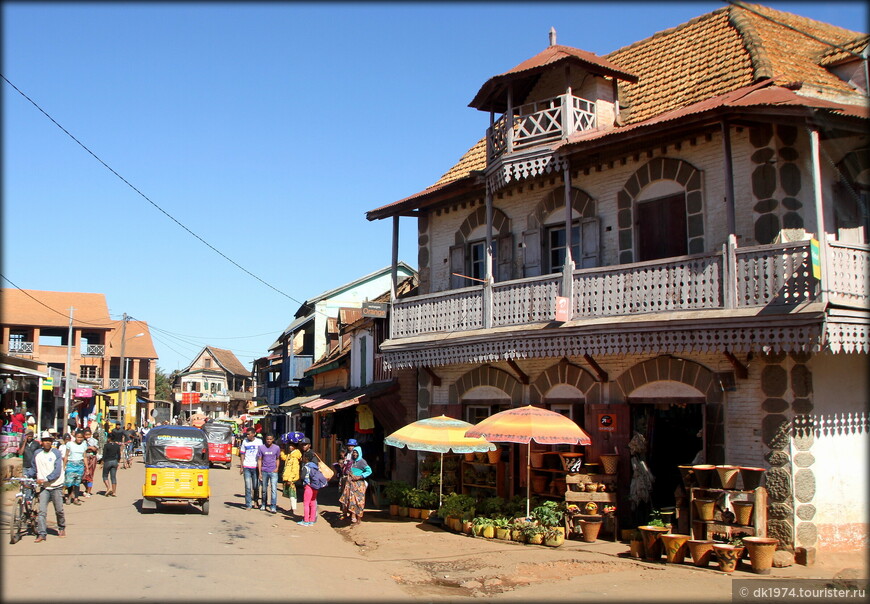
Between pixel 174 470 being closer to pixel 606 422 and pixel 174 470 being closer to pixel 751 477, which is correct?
pixel 606 422

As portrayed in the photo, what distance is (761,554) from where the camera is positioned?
11.1 meters

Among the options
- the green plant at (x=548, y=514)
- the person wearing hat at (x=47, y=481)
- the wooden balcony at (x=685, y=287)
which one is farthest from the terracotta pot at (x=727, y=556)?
the person wearing hat at (x=47, y=481)

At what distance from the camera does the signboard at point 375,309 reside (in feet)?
66.5

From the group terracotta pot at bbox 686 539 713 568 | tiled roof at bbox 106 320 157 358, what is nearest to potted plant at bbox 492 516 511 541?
terracotta pot at bbox 686 539 713 568

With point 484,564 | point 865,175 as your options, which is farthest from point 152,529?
point 865,175

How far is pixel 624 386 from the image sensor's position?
15.0 metres

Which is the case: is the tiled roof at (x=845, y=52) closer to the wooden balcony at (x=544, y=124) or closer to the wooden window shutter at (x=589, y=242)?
the wooden balcony at (x=544, y=124)

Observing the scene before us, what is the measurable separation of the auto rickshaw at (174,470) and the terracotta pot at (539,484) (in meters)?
7.04

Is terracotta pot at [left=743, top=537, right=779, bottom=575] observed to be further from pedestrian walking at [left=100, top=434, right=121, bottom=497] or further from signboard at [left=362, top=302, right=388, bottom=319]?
pedestrian walking at [left=100, top=434, right=121, bottom=497]

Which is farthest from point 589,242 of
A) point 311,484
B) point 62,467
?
point 62,467

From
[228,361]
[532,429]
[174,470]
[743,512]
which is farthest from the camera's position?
[228,361]

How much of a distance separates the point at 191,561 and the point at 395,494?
7.44m

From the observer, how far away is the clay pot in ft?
38.5

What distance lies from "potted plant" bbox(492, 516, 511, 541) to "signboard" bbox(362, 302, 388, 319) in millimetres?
7170
